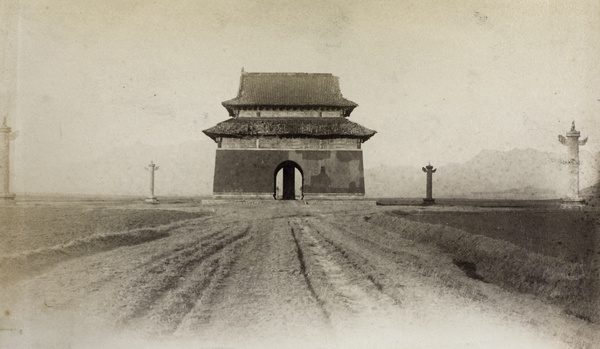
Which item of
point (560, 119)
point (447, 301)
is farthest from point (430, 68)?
point (447, 301)

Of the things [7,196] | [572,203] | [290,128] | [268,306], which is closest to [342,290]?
[268,306]

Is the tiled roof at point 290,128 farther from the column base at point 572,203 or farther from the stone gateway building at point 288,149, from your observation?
the column base at point 572,203

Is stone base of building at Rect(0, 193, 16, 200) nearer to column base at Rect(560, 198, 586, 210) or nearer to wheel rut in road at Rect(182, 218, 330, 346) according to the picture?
wheel rut in road at Rect(182, 218, 330, 346)

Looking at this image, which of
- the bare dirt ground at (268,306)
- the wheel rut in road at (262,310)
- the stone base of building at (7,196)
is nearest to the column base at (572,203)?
the bare dirt ground at (268,306)

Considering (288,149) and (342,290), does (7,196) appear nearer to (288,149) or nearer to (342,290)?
(342,290)

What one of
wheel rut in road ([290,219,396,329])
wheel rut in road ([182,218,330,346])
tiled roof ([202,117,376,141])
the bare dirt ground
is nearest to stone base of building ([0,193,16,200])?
the bare dirt ground

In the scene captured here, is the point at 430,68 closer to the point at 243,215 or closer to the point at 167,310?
the point at 167,310

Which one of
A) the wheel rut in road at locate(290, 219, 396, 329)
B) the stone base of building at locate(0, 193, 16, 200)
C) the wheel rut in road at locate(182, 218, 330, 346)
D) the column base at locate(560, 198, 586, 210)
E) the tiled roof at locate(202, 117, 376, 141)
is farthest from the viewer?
the tiled roof at locate(202, 117, 376, 141)
